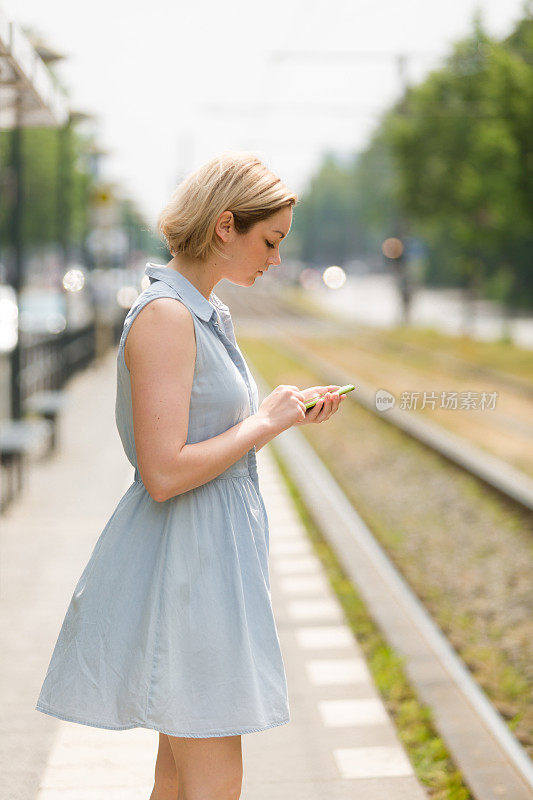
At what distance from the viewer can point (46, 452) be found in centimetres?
1100

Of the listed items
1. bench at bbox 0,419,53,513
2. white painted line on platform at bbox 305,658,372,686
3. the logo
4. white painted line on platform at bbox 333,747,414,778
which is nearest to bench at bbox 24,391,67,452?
bench at bbox 0,419,53,513

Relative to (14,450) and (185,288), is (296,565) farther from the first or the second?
(185,288)

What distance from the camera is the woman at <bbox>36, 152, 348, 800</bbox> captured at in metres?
2.16

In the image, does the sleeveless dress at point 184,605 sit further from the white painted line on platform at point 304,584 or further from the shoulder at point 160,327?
the white painted line on platform at point 304,584

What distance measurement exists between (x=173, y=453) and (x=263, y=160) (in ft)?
2.25

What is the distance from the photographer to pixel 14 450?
27.3 feet

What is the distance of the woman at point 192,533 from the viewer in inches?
85.0

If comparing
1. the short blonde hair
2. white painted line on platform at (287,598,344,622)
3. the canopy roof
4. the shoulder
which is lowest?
white painted line on platform at (287,598,344,622)

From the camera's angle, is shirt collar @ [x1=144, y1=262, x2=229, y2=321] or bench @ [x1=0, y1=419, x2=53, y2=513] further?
bench @ [x1=0, y1=419, x2=53, y2=513]

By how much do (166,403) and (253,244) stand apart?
42 cm

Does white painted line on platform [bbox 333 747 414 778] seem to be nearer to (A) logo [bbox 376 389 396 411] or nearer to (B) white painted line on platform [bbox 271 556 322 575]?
(A) logo [bbox 376 389 396 411]

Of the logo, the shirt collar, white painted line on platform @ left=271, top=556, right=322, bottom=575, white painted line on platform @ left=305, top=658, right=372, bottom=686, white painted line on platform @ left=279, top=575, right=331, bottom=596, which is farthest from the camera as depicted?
white painted line on platform @ left=271, top=556, right=322, bottom=575

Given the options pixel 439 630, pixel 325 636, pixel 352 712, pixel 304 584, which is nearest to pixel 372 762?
pixel 352 712

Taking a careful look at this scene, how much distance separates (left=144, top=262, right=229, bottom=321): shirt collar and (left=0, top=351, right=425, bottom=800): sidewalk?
2.02 m
